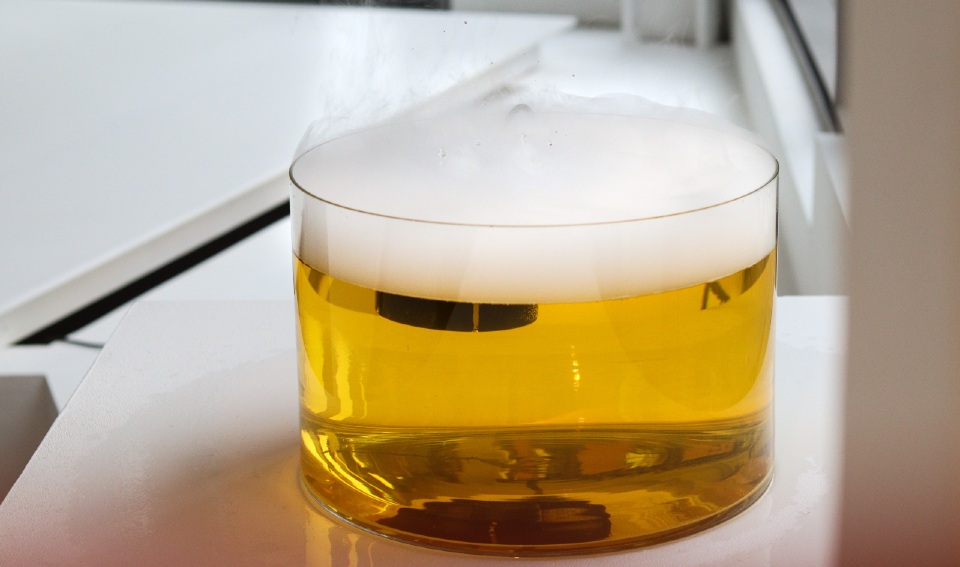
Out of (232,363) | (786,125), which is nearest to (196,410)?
(232,363)

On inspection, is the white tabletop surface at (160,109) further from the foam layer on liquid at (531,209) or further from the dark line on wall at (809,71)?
→ the dark line on wall at (809,71)

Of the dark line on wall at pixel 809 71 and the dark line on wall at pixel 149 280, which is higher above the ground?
the dark line on wall at pixel 809 71

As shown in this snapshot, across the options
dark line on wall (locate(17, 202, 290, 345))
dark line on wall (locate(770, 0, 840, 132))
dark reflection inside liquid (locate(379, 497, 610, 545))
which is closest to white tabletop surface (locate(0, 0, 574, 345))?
dark line on wall (locate(17, 202, 290, 345))

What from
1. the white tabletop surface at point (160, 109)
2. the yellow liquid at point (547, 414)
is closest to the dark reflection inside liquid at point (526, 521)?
the yellow liquid at point (547, 414)

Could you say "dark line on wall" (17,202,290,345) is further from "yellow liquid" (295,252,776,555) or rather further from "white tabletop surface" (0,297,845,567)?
"yellow liquid" (295,252,776,555)

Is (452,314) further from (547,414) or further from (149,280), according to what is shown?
(149,280)

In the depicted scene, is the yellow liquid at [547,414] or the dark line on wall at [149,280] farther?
the dark line on wall at [149,280]
